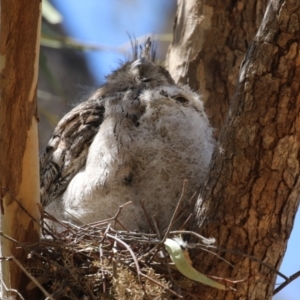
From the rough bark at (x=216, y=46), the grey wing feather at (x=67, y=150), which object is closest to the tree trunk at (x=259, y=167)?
the grey wing feather at (x=67, y=150)

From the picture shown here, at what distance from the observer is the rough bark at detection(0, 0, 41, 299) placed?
1889 mm

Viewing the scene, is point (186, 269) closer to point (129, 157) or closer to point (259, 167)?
point (259, 167)

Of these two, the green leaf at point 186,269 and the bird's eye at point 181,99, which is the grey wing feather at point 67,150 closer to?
the bird's eye at point 181,99

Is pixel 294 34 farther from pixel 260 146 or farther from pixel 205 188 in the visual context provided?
pixel 205 188

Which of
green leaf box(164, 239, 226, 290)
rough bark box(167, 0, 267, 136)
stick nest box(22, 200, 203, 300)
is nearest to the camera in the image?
→ green leaf box(164, 239, 226, 290)

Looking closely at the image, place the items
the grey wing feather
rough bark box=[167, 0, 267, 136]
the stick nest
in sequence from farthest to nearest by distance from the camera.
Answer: rough bark box=[167, 0, 267, 136], the grey wing feather, the stick nest

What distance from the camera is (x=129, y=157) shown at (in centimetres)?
246

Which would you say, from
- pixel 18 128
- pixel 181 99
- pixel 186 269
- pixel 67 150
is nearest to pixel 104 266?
pixel 186 269

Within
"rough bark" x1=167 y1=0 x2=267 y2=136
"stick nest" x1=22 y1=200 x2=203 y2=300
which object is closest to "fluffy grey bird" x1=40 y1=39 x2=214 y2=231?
"stick nest" x1=22 y1=200 x2=203 y2=300

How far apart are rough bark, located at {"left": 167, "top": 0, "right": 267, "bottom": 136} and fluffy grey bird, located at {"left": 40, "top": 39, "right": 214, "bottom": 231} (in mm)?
498

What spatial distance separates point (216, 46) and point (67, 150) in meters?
1.00

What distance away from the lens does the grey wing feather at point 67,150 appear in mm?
2619

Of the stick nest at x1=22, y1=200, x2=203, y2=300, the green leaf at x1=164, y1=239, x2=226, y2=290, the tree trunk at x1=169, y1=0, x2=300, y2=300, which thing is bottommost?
the stick nest at x1=22, y1=200, x2=203, y2=300

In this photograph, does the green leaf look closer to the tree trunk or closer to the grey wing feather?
the tree trunk
